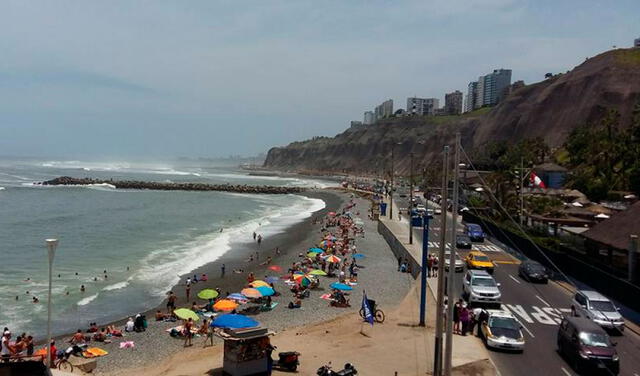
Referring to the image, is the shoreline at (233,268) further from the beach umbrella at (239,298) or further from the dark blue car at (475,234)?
the dark blue car at (475,234)

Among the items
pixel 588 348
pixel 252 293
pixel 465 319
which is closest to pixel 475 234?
pixel 252 293

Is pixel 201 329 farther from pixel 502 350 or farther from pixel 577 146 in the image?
pixel 577 146

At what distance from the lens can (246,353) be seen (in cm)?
1570

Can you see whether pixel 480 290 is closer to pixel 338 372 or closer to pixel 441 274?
pixel 441 274

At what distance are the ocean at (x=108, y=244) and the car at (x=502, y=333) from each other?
60.5 feet

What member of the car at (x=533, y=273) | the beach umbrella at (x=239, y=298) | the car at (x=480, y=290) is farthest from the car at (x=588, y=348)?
the beach umbrella at (x=239, y=298)

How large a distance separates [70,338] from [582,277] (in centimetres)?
2519

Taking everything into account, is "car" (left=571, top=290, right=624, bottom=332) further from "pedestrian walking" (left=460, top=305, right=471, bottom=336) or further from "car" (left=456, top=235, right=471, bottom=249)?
"car" (left=456, top=235, right=471, bottom=249)

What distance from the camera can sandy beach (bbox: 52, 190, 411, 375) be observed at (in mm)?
21703

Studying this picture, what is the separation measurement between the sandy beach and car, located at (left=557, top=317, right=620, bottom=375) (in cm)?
1122

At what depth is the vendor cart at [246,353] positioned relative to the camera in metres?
15.6

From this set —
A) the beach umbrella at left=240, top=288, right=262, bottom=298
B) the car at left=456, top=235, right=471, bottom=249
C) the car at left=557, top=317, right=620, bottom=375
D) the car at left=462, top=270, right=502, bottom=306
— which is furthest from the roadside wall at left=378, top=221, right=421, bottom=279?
the car at left=557, top=317, right=620, bottom=375

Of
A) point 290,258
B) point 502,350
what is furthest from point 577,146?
point 502,350

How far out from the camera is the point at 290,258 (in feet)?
143
